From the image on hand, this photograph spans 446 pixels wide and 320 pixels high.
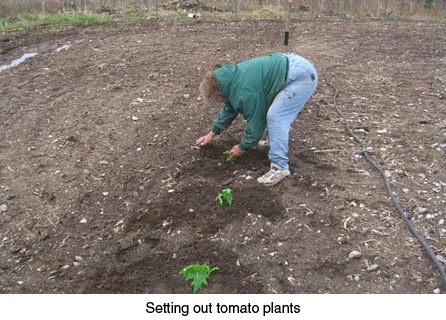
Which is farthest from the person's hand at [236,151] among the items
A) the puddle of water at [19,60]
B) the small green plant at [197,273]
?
the puddle of water at [19,60]

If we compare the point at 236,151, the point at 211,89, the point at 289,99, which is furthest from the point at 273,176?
the point at 211,89

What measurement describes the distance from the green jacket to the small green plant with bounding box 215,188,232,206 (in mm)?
470

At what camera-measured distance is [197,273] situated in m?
2.71

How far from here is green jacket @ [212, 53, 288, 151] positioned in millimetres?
3152

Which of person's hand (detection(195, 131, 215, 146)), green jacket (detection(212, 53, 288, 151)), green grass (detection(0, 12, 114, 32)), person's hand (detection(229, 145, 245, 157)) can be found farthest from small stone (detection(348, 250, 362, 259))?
green grass (detection(0, 12, 114, 32))

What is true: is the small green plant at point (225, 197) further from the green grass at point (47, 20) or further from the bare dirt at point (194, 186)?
the green grass at point (47, 20)

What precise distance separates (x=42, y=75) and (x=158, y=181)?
3533mm

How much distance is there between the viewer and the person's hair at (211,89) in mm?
3184

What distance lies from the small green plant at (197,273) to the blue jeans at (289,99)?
126 cm

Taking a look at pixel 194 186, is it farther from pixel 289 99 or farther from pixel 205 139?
pixel 289 99

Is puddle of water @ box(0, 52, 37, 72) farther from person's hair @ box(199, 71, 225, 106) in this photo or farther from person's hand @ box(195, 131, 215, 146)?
person's hair @ box(199, 71, 225, 106)

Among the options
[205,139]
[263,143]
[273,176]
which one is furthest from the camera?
[263,143]

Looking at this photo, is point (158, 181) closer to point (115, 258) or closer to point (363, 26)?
point (115, 258)

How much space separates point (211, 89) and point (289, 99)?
0.65 metres
